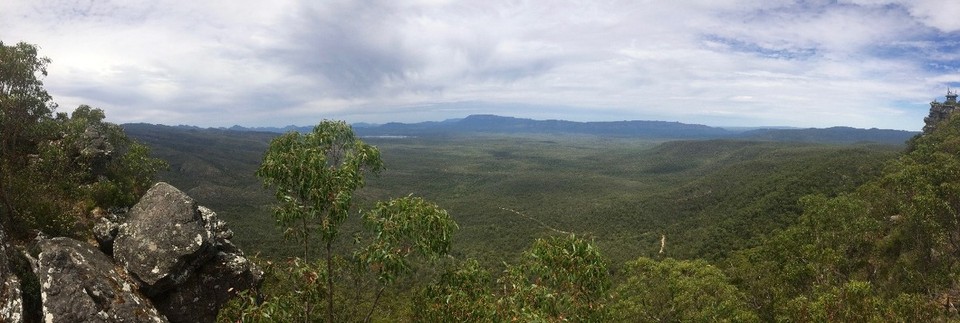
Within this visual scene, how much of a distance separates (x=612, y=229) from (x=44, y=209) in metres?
117

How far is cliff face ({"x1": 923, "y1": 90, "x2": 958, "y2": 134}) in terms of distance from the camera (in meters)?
120

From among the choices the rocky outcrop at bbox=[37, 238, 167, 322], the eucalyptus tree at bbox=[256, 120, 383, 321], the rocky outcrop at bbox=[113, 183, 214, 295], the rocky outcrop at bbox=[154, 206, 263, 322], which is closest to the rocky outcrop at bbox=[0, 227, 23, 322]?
the rocky outcrop at bbox=[37, 238, 167, 322]

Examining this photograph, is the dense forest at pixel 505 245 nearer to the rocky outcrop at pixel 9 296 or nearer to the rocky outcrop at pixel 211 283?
the rocky outcrop at pixel 9 296

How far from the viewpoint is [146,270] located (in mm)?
13883

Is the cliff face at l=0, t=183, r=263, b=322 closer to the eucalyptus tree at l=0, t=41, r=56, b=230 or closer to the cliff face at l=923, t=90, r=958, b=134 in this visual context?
the eucalyptus tree at l=0, t=41, r=56, b=230

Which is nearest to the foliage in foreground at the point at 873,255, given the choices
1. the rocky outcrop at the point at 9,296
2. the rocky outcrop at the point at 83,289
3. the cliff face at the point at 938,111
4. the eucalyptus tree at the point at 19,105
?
the rocky outcrop at the point at 83,289

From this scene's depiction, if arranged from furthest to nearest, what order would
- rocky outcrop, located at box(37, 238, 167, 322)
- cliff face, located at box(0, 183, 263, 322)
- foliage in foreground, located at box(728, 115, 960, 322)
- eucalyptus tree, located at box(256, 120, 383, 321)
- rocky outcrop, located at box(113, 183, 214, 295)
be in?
foliage in foreground, located at box(728, 115, 960, 322)
rocky outcrop, located at box(113, 183, 214, 295)
cliff face, located at box(0, 183, 263, 322)
rocky outcrop, located at box(37, 238, 167, 322)
eucalyptus tree, located at box(256, 120, 383, 321)

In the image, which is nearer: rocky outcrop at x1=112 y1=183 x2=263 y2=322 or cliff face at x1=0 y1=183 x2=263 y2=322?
cliff face at x1=0 y1=183 x2=263 y2=322

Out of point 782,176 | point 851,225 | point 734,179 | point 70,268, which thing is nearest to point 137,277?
point 70,268

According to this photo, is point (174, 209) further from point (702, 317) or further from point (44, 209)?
point (702, 317)

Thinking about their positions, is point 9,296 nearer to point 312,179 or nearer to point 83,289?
point 83,289

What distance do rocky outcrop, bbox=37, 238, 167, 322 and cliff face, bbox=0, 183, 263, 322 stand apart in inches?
0.7

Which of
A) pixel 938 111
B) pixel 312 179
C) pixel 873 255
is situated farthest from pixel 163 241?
pixel 938 111

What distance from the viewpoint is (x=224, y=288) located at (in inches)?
634
